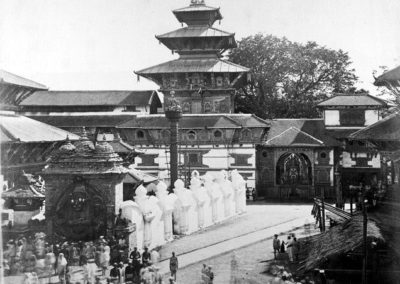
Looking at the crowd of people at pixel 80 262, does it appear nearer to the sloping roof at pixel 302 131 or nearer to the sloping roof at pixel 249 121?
the sloping roof at pixel 249 121

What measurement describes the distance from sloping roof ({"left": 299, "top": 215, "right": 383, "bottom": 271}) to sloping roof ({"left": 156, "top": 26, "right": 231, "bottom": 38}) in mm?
26788

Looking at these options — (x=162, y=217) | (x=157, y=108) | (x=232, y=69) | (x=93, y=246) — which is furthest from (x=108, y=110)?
(x=93, y=246)

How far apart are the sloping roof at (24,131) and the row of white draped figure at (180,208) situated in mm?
7871

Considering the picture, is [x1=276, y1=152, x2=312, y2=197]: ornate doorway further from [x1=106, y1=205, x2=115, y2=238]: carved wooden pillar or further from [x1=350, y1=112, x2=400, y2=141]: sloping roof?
[x1=106, y1=205, x2=115, y2=238]: carved wooden pillar

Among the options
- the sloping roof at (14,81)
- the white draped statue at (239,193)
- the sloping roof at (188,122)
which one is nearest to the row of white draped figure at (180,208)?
the white draped statue at (239,193)

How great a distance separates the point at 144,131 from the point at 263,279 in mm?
25634

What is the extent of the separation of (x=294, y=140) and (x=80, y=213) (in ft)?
79.6

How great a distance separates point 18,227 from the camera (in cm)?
1955

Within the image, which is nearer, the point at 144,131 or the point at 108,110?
the point at 144,131

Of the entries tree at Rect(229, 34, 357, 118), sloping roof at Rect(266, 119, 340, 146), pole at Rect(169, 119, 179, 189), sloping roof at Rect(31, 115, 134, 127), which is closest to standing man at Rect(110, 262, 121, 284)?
pole at Rect(169, 119, 179, 189)

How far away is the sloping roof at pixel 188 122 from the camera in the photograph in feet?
133

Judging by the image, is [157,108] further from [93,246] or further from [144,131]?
[93,246]

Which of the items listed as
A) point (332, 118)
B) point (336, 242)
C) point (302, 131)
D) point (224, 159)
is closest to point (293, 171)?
point (302, 131)

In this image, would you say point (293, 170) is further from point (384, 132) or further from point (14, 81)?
point (14, 81)
